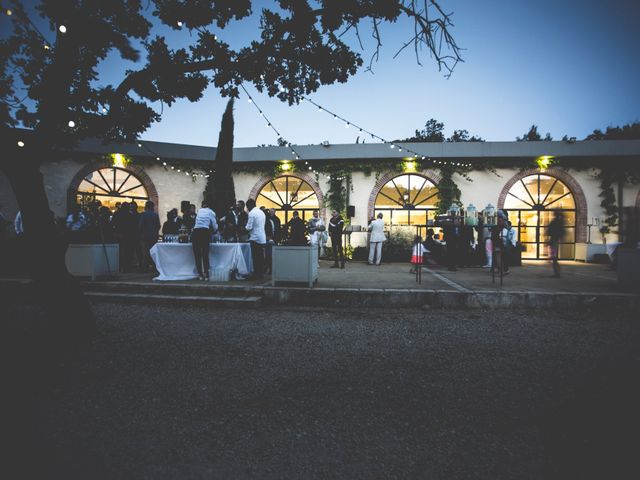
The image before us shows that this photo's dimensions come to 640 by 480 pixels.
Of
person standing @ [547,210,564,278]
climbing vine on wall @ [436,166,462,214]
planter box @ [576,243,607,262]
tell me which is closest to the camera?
person standing @ [547,210,564,278]

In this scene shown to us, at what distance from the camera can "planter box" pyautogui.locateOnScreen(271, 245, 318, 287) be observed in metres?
5.64

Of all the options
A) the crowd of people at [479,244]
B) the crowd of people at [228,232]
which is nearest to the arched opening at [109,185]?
the crowd of people at [228,232]

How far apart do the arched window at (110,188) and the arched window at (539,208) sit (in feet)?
50.3

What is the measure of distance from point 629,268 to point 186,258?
8.59 meters

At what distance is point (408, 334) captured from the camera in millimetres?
3801

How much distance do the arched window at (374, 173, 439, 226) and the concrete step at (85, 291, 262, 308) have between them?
924 cm

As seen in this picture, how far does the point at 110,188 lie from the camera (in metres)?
12.6

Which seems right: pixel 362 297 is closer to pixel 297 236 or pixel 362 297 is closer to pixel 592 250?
pixel 297 236

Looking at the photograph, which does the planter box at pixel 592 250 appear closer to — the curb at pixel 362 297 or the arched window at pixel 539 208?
the arched window at pixel 539 208

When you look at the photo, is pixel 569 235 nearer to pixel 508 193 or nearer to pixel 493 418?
pixel 508 193

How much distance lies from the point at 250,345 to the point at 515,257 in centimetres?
1051

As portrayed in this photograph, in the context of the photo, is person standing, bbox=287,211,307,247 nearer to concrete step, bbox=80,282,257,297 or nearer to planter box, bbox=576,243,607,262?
concrete step, bbox=80,282,257,297

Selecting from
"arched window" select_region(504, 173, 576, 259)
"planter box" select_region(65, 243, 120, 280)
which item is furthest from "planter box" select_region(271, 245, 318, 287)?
"arched window" select_region(504, 173, 576, 259)

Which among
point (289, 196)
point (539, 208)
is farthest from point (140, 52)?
point (539, 208)
